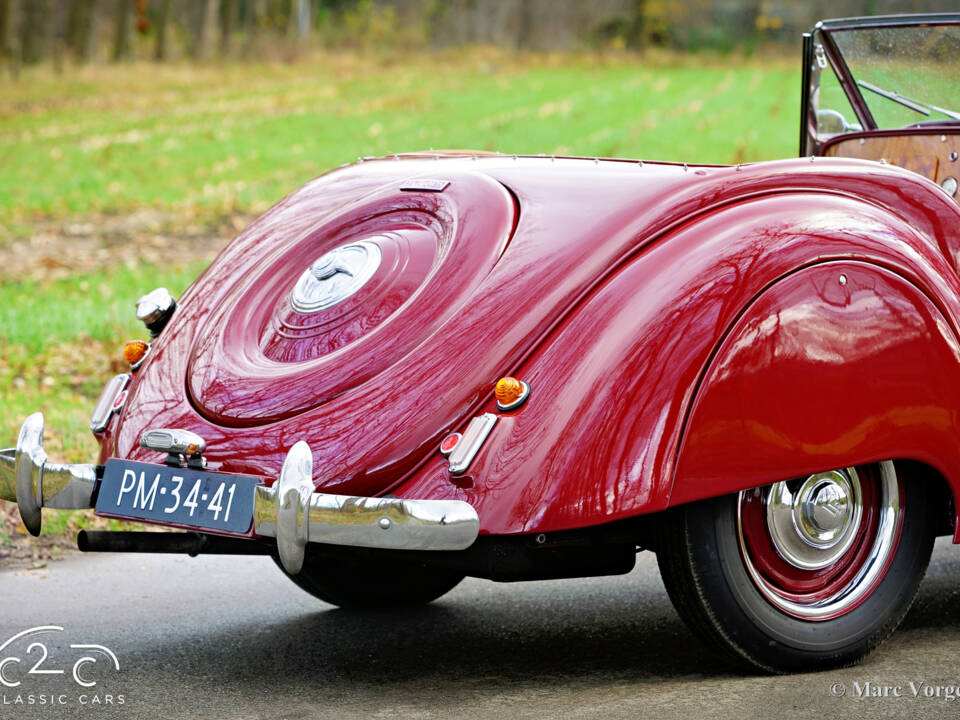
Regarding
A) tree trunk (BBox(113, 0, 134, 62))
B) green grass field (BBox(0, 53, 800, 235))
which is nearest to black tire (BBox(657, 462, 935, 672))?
green grass field (BBox(0, 53, 800, 235))

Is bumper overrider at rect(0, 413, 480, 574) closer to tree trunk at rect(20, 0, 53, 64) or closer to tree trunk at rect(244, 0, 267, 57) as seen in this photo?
tree trunk at rect(20, 0, 53, 64)

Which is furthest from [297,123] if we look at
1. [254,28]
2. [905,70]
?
[905,70]

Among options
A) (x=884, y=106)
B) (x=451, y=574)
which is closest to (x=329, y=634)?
(x=451, y=574)

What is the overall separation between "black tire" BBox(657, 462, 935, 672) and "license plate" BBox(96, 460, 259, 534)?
0.98 meters

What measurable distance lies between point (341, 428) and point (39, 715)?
939mm

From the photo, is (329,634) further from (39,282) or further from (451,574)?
(39,282)

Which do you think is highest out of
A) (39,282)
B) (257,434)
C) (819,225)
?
(819,225)

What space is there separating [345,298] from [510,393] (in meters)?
0.64

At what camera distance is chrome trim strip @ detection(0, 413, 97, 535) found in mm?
3363

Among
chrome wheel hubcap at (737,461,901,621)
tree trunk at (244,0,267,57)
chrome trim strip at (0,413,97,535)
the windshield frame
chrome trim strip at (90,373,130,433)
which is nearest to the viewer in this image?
chrome wheel hubcap at (737,461,901,621)

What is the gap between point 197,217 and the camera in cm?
1278

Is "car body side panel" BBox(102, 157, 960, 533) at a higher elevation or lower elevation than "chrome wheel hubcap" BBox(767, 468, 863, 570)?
higher

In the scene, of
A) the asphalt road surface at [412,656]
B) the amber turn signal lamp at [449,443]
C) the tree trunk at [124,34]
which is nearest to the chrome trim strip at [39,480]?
the asphalt road surface at [412,656]

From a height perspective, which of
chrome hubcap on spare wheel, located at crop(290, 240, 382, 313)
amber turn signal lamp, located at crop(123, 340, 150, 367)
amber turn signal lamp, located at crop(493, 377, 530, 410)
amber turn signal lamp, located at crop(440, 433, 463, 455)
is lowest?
amber turn signal lamp, located at crop(123, 340, 150, 367)
